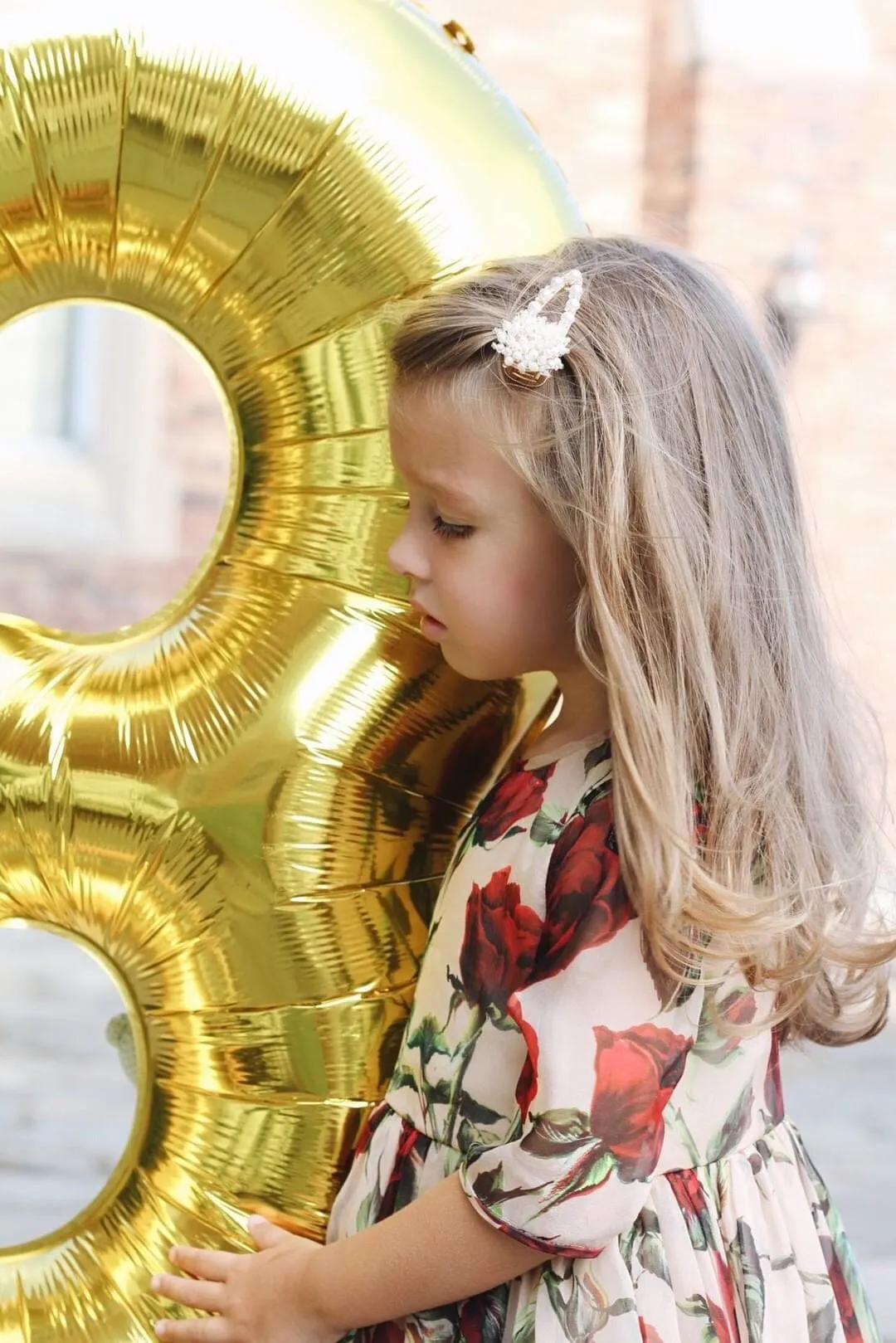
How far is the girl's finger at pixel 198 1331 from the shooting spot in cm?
91

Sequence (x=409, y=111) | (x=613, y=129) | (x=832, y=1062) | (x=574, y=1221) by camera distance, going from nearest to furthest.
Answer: (x=574, y=1221), (x=409, y=111), (x=832, y=1062), (x=613, y=129)

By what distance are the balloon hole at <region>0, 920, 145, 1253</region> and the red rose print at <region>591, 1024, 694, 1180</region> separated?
3.31 feet

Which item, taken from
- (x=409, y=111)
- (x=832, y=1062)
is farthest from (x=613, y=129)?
(x=409, y=111)

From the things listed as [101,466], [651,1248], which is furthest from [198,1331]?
[101,466]

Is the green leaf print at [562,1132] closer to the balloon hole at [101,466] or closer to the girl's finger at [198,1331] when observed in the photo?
the girl's finger at [198,1331]

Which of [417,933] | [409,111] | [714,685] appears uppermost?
[409,111]

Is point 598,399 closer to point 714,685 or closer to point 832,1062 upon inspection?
point 714,685

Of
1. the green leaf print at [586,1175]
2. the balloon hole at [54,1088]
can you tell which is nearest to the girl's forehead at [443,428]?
the green leaf print at [586,1175]

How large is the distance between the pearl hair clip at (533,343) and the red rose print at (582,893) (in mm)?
237

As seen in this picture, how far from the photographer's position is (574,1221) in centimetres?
79

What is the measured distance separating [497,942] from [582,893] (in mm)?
67

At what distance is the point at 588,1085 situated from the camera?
786 mm

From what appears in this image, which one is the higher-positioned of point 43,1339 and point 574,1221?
point 574,1221

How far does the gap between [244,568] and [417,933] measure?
26 cm
